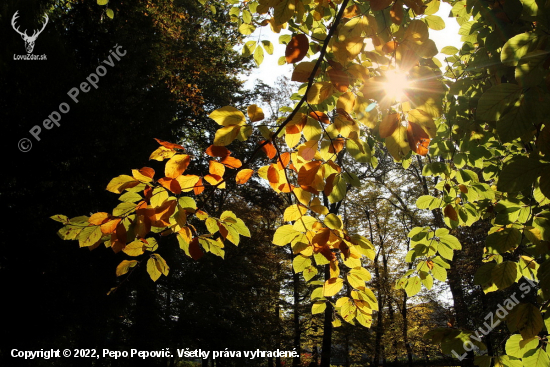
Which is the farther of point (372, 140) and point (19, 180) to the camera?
point (19, 180)

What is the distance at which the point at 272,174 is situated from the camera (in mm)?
1002

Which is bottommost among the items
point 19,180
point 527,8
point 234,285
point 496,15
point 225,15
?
point 234,285

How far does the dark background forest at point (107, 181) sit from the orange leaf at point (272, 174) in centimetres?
220

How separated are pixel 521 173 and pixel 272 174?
25.6 inches

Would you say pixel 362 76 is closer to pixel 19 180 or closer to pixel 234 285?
pixel 19 180

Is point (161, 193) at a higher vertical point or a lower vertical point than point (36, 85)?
lower

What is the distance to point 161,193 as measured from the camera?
976 millimetres

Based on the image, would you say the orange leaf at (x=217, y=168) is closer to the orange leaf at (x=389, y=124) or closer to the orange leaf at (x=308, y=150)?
the orange leaf at (x=308, y=150)

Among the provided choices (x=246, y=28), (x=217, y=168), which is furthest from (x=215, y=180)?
(x=246, y=28)

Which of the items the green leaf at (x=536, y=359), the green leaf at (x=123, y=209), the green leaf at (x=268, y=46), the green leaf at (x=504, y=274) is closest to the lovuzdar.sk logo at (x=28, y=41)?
the green leaf at (x=268, y=46)

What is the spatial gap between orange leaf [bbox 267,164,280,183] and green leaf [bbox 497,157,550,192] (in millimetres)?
590

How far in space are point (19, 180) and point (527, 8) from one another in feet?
23.3

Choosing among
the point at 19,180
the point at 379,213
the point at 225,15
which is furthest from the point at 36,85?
the point at 379,213

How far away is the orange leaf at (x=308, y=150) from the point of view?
96 centimetres
